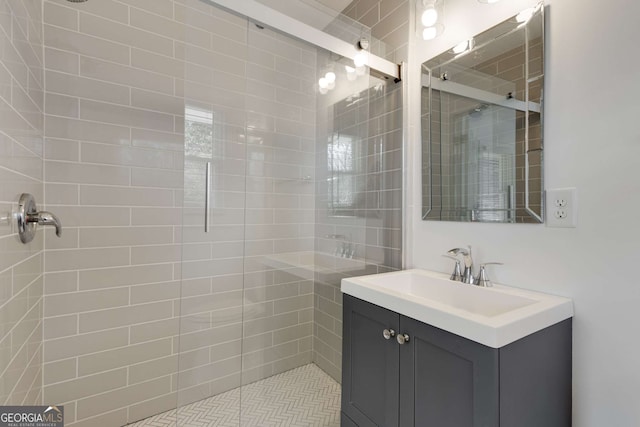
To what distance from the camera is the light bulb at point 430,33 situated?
1458 millimetres

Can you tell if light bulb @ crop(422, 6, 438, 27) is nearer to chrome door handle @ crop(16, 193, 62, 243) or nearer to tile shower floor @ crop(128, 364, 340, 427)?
chrome door handle @ crop(16, 193, 62, 243)

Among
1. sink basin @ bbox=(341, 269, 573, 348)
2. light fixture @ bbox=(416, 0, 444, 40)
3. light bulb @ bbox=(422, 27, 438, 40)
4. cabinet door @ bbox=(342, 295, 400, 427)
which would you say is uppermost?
light fixture @ bbox=(416, 0, 444, 40)

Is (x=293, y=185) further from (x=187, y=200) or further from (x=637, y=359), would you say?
(x=637, y=359)

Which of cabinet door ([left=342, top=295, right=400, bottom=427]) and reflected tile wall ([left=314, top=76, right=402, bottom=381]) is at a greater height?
reflected tile wall ([left=314, top=76, right=402, bottom=381])

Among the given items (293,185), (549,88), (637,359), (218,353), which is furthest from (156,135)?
(637,359)

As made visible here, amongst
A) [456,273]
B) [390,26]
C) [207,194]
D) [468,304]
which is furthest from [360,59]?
[468,304]

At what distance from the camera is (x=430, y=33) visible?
1465 mm

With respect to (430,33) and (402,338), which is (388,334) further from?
(430,33)

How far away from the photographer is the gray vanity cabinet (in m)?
0.80

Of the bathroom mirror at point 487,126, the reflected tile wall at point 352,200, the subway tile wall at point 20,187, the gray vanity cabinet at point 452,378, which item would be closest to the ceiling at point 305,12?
the reflected tile wall at point 352,200

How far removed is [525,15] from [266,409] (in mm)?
2200

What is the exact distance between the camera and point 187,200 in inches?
60.6

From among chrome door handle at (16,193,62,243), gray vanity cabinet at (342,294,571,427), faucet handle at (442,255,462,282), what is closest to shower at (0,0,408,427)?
chrome door handle at (16,193,62,243)

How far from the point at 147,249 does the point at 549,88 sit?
2.10 m
